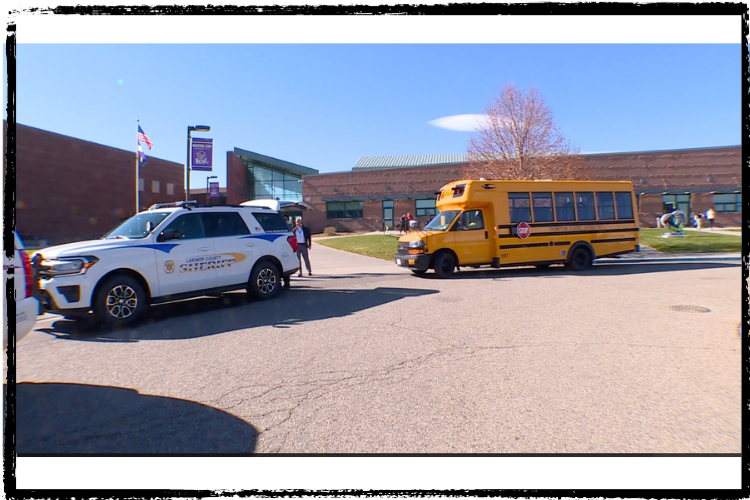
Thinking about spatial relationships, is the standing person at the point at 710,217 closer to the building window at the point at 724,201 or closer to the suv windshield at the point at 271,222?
the building window at the point at 724,201

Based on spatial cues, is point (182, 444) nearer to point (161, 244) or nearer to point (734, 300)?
point (161, 244)

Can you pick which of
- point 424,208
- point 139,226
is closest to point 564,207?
point 139,226

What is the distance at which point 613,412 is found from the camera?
3.59 meters

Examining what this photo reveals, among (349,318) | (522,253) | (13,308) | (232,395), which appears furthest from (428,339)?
(522,253)

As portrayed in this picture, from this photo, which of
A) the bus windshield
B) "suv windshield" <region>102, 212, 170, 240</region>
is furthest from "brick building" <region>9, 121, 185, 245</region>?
"suv windshield" <region>102, 212, 170, 240</region>

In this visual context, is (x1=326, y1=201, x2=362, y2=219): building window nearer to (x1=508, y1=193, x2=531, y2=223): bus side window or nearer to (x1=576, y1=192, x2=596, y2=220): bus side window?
(x1=576, y1=192, x2=596, y2=220): bus side window

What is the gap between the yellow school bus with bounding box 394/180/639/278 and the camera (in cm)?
1305

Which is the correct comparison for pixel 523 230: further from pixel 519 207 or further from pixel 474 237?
pixel 474 237

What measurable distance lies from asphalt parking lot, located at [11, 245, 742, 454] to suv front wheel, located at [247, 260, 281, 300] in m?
0.69

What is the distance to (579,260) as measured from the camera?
576 inches

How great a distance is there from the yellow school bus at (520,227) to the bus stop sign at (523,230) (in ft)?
0.10

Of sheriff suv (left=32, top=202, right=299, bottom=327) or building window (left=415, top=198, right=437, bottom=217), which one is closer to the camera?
sheriff suv (left=32, top=202, right=299, bottom=327)

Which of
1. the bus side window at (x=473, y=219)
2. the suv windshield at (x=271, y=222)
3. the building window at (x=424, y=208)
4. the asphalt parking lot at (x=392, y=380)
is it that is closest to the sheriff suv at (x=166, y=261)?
the suv windshield at (x=271, y=222)

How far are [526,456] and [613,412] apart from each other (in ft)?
3.67
